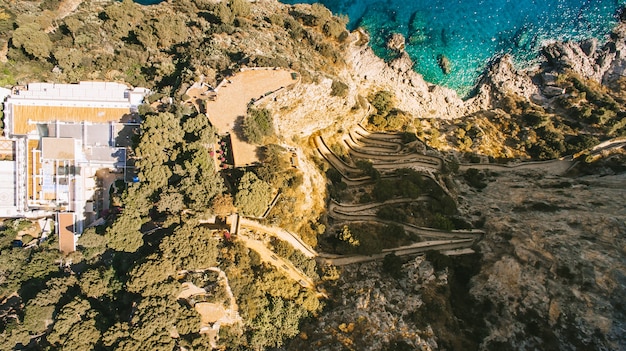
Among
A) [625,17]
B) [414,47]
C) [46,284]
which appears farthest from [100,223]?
[625,17]

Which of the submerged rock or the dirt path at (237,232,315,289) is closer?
the dirt path at (237,232,315,289)

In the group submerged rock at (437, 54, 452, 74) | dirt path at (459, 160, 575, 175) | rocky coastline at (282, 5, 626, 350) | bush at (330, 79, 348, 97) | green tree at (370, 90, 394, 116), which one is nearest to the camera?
rocky coastline at (282, 5, 626, 350)

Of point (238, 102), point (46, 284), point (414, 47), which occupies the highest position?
point (414, 47)

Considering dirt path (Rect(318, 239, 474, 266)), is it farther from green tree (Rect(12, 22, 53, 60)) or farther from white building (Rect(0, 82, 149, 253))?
green tree (Rect(12, 22, 53, 60))

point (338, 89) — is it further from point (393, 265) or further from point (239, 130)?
point (393, 265)

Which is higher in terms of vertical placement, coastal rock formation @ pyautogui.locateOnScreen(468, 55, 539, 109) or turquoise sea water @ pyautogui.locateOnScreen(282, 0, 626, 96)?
turquoise sea water @ pyautogui.locateOnScreen(282, 0, 626, 96)

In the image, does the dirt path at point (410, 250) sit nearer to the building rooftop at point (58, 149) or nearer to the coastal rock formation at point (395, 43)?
the building rooftop at point (58, 149)

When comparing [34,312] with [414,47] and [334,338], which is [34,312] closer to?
[334,338]

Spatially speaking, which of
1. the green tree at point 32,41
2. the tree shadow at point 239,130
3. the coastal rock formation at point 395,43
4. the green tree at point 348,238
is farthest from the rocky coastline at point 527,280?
the green tree at point 32,41

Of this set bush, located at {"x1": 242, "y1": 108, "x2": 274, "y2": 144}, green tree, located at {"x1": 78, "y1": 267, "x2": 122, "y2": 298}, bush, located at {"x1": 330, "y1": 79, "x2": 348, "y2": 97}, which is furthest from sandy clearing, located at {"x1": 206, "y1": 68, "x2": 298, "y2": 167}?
green tree, located at {"x1": 78, "y1": 267, "x2": 122, "y2": 298}
